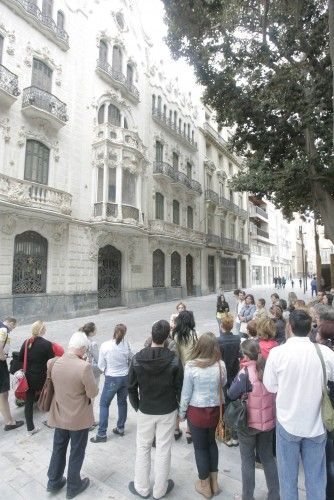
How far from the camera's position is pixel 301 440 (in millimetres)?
2453

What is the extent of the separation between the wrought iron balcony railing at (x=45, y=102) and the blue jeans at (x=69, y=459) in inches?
547

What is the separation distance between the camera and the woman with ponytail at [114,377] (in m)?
4.13

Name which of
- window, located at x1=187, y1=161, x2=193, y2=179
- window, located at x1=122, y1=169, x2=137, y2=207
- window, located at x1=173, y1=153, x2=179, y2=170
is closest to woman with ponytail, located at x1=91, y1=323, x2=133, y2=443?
window, located at x1=122, y1=169, x2=137, y2=207

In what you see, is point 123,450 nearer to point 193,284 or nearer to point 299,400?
point 299,400

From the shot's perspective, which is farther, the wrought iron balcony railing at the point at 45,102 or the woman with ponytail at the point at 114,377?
the wrought iron balcony railing at the point at 45,102

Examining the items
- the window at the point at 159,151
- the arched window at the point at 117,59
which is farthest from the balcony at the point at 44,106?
the window at the point at 159,151

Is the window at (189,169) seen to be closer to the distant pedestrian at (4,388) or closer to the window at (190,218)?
the window at (190,218)

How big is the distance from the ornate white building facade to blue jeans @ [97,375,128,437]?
9.66 m

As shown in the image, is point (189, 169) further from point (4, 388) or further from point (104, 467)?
point (104, 467)

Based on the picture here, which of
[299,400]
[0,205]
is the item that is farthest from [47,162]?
[299,400]

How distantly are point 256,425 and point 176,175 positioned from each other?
68.0 ft

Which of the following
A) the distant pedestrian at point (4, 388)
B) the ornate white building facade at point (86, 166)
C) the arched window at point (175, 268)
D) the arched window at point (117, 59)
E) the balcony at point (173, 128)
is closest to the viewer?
the distant pedestrian at point (4, 388)

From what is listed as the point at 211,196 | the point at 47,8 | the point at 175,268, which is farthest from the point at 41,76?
the point at 211,196

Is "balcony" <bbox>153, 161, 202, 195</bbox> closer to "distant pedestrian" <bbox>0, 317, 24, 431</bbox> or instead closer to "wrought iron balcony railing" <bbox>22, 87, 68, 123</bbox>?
"wrought iron balcony railing" <bbox>22, 87, 68, 123</bbox>
